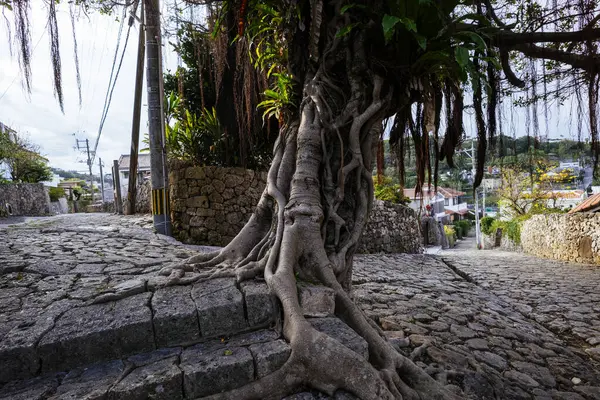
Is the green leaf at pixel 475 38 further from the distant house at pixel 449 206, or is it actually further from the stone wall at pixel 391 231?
the distant house at pixel 449 206

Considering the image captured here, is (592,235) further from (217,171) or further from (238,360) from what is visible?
(238,360)

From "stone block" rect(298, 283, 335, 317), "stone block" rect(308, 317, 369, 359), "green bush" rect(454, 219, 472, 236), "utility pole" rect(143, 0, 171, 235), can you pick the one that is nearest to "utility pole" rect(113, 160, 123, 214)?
"utility pole" rect(143, 0, 171, 235)

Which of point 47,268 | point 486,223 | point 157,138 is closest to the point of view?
point 47,268

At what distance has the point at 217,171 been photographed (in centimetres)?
623

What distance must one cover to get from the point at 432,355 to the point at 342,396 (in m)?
1.20

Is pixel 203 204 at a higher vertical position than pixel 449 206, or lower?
higher

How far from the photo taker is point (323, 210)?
9.34 feet

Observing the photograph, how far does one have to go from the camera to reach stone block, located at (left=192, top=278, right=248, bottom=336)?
203cm

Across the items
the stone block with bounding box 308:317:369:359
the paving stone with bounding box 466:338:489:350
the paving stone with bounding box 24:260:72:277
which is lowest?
the paving stone with bounding box 466:338:489:350

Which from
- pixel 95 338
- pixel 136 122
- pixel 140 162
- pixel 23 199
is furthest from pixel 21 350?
pixel 140 162

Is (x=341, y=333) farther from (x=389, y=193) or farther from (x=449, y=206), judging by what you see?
(x=449, y=206)

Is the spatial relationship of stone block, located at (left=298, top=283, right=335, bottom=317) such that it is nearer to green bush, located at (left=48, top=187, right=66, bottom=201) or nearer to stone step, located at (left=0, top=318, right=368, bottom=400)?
stone step, located at (left=0, top=318, right=368, bottom=400)

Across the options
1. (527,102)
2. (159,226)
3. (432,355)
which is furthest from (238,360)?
(159,226)

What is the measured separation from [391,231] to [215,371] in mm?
8698
